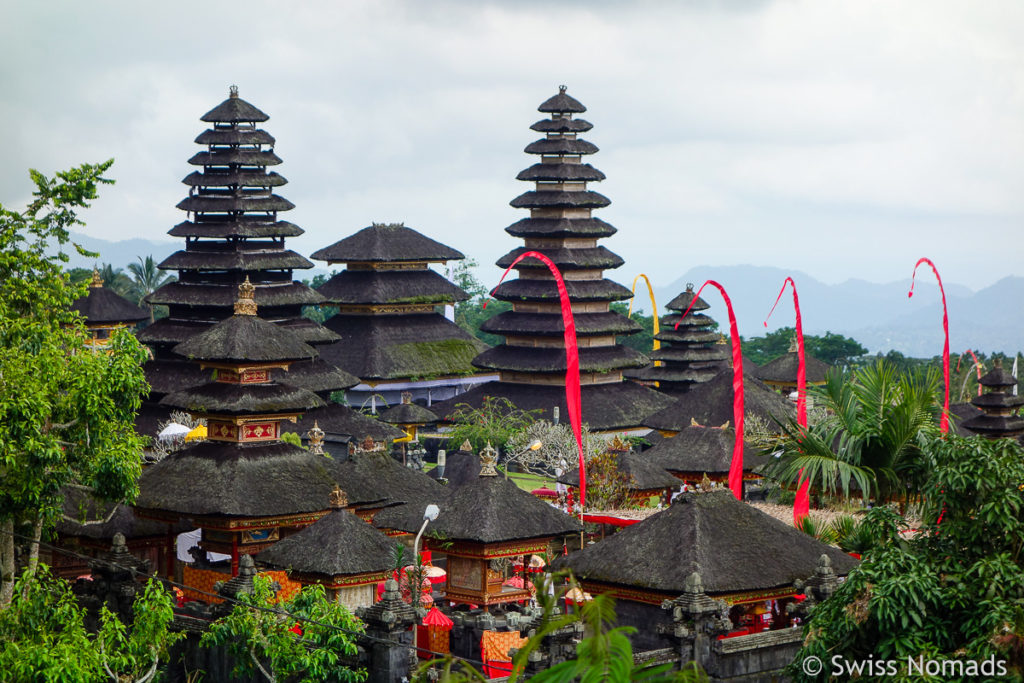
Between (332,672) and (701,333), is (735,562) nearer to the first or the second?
(332,672)

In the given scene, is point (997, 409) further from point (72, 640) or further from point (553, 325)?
point (72, 640)

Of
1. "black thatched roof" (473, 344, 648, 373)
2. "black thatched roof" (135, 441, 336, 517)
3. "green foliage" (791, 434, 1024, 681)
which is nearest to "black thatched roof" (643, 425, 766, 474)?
"black thatched roof" (135, 441, 336, 517)

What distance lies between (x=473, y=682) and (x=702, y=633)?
35.2 ft

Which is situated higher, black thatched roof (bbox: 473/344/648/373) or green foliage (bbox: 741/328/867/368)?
green foliage (bbox: 741/328/867/368)

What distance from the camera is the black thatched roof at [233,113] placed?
54.8 m

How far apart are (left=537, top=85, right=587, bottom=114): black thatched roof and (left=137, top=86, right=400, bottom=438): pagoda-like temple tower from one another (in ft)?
42.2

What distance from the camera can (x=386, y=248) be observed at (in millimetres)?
64625

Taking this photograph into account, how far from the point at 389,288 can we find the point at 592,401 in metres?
11.4

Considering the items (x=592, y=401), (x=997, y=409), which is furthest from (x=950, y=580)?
(x=592, y=401)

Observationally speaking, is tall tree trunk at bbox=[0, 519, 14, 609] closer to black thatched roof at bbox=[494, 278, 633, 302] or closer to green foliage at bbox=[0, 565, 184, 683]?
green foliage at bbox=[0, 565, 184, 683]

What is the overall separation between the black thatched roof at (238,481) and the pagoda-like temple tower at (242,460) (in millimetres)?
23

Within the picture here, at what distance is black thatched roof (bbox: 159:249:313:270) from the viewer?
173 ft

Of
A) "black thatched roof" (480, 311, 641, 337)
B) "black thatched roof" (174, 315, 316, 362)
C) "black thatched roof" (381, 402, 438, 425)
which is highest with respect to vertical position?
"black thatched roof" (480, 311, 641, 337)

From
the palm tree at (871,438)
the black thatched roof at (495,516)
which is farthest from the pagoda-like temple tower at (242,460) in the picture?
the palm tree at (871,438)
